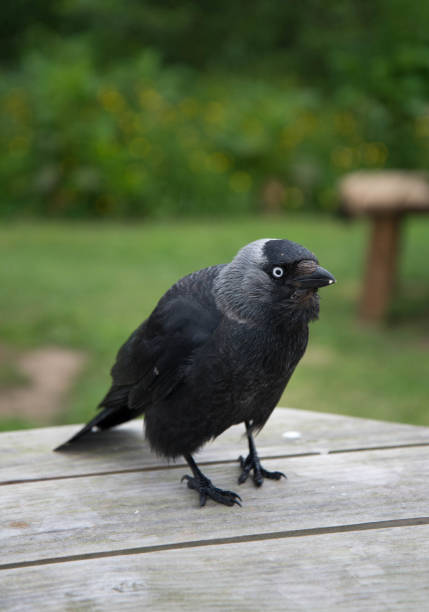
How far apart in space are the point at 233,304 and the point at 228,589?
72 centimetres

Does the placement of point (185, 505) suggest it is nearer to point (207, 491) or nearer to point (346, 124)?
point (207, 491)

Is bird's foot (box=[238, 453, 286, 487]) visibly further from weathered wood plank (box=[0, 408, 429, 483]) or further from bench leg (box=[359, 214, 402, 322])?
bench leg (box=[359, 214, 402, 322])

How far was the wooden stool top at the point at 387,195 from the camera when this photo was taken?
5.73 meters

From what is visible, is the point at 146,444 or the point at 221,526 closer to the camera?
the point at 221,526

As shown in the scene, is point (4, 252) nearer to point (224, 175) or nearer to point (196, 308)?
point (224, 175)

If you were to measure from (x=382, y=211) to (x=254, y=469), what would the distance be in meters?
4.15

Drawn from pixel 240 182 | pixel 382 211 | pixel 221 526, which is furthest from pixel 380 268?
pixel 240 182

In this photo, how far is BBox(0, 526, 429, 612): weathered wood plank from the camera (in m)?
1.45

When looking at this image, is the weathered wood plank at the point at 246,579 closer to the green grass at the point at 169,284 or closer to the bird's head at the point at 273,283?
the bird's head at the point at 273,283

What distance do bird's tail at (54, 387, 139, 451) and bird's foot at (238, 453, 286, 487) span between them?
37cm

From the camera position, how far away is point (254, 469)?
209 centimetres

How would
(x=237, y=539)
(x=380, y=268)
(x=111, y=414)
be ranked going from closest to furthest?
(x=237, y=539), (x=111, y=414), (x=380, y=268)

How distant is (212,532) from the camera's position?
1762 millimetres

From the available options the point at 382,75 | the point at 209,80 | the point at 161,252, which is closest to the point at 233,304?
the point at 382,75
